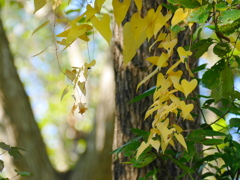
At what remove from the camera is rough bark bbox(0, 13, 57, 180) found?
10.5 feet

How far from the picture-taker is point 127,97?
70.6 inches

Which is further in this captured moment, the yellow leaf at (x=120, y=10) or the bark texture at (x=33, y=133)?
the bark texture at (x=33, y=133)

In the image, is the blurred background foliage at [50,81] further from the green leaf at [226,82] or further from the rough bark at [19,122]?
the green leaf at [226,82]

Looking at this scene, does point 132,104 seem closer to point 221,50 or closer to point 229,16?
point 221,50

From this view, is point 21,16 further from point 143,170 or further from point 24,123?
A: point 143,170

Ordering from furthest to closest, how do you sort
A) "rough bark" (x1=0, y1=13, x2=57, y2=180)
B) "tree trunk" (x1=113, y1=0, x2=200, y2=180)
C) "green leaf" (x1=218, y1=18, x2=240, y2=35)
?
"rough bark" (x1=0, y1=13, x2=57, y2=180)
"tree trunk" (x1=113, y1=0, x2=200, y2=180)
"green leaf" (x1=218, y1=18, x2=240, y2=35)

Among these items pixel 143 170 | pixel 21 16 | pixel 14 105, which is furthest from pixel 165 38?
pixel 21 16

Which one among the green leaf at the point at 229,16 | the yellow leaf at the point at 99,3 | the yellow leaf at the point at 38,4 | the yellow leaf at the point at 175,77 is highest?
the yellow leaf at the point at 38,4

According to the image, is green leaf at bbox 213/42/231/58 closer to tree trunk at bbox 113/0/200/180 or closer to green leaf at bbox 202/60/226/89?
green leaf at bbox 202/60/226/89

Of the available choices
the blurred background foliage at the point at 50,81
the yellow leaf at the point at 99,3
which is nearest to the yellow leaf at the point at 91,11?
the yellow leaf at the point at 99,3

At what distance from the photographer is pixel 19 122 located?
329cm

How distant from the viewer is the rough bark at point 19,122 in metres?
3.19

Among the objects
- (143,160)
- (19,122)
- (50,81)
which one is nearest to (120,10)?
(143,160)

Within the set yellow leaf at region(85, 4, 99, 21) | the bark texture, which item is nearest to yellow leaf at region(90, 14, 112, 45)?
yellow leaf at region(85, 4, 99, 21)
